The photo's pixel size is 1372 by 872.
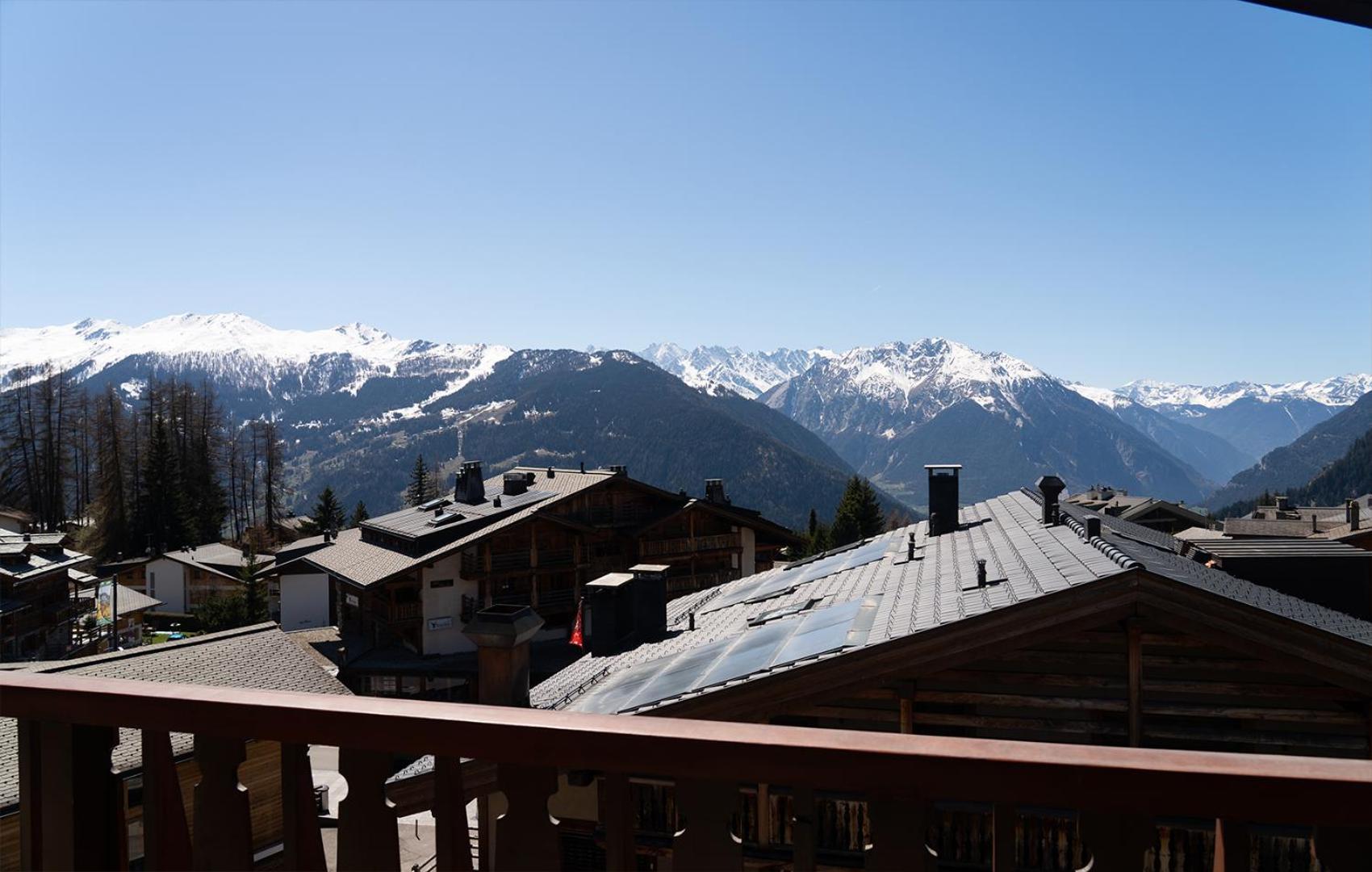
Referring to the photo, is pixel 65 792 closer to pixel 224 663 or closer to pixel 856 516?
pixel 224 663

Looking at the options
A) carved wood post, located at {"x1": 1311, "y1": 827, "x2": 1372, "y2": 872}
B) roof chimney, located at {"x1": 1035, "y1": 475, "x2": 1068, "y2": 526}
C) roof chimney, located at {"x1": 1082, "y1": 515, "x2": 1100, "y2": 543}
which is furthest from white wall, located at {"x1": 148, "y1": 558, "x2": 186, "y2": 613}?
carved wood post, located at {"x1": 1311, "y1": 827, "x2": 1372, "y2": 872}

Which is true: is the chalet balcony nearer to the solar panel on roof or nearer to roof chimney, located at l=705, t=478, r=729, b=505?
roof chimney, located at l=705, t=478, r=729, b=505

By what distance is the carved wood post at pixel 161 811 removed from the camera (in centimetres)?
216

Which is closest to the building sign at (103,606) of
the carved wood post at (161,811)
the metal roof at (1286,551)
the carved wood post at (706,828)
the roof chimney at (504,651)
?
the roof chimney at (504,651)

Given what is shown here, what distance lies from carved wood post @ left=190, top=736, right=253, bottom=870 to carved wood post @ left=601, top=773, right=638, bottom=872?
0.97 m

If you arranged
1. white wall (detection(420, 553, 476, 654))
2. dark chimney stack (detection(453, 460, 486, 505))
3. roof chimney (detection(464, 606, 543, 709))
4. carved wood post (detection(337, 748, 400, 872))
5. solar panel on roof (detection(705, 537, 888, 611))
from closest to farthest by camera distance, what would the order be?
carved wood post (detection(337, 748, 400, 872)) → roof chimney (detection(464, 606, 543, 709)) → solar panel on roof (detection(705, 537, 888, 611)) → white wall (detection(420, 553, 476, 654)) → dark chimney stack (detection(453, 460, 486, 505))

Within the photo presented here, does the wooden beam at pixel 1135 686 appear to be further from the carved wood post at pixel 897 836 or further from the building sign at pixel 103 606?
the building sign at pixel 103 606

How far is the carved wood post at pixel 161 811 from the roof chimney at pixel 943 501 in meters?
13.0

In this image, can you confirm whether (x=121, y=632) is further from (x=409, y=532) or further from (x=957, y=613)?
(x=957, y=613)

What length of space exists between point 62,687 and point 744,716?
20.4 feet

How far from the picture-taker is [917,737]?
1612 mm

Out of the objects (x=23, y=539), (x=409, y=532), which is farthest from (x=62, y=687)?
(x=23, y=539)

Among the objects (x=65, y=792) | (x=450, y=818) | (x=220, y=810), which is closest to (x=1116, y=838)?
(x=450, y=818)

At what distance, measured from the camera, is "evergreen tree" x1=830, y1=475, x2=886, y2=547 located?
56.2m
